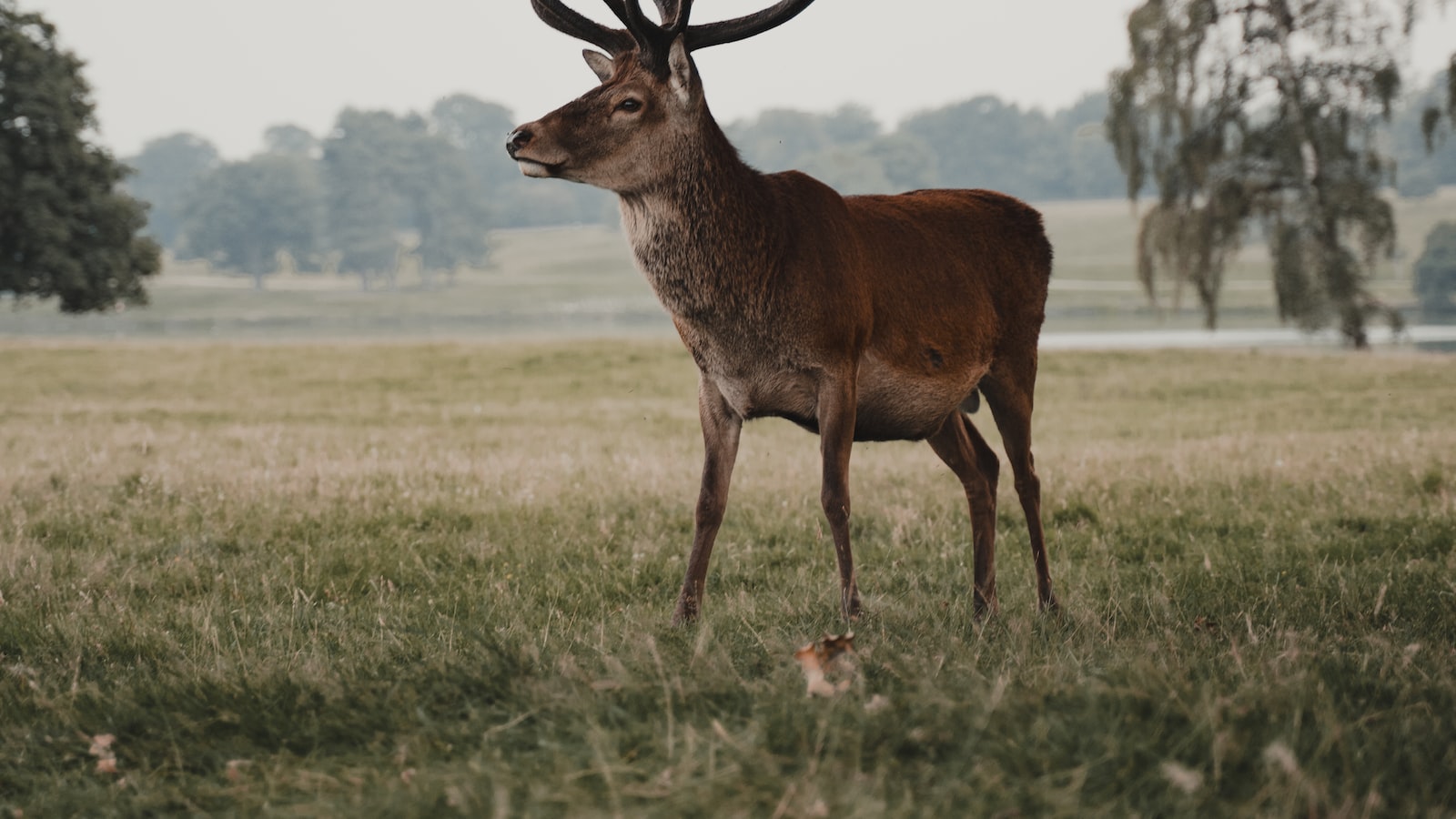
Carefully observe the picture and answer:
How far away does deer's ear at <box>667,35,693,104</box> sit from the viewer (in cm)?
531

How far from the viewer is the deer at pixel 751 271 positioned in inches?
208

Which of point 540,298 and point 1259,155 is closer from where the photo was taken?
point 1259,155

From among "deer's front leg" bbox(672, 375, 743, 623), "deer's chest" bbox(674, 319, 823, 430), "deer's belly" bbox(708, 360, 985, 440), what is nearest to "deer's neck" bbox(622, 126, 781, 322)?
"deer's chest" bbox(674, 319, 823, 430)

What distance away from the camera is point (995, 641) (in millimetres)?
4879

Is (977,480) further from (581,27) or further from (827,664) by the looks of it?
(581,27)

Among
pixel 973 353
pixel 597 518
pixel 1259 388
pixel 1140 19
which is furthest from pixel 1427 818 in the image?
pixel 1140 19

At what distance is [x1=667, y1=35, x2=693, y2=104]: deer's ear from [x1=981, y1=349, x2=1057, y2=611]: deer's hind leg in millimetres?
2122

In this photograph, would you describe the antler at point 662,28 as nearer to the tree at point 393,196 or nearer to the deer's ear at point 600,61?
the deer's ear at point 600,61

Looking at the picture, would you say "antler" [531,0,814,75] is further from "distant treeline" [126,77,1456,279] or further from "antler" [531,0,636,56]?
"distant treeline" [126,77,1456,279]

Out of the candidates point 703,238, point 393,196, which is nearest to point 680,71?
Answer: point 703,238

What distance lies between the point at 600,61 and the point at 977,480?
2729 millimetres

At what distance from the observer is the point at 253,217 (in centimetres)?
11962

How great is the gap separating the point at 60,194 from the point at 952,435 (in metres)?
26.9

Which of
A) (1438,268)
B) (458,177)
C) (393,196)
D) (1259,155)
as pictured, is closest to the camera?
(1259,155)
